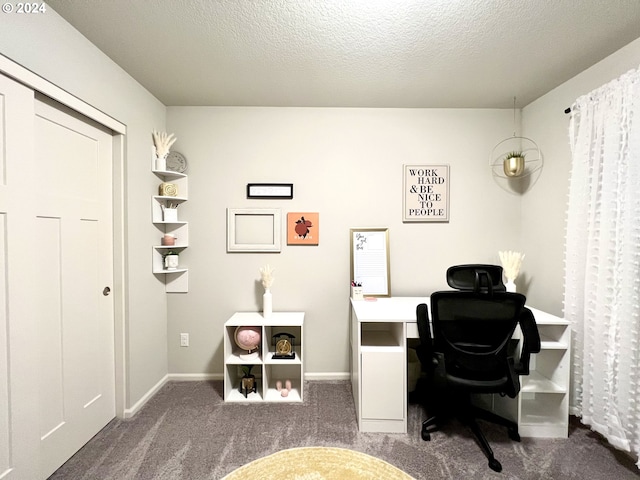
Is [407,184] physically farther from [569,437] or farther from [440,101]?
[569,437]

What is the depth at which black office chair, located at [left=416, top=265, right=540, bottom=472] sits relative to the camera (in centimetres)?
171

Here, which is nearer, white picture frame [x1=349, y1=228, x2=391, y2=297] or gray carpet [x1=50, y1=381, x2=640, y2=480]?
gray carpet [x1=50, y1=381, x2=640, y2=480]

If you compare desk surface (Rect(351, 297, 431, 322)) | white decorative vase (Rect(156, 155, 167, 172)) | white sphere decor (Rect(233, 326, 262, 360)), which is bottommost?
white sphere decor (Rect(233, 326, 262, 360))

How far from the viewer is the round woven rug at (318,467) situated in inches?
64.7

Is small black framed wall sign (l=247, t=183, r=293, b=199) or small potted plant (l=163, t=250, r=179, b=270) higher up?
small black framed wall sign (l=247, t=183, r=293, b=199)

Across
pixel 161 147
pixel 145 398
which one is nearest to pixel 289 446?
pixel 145 398

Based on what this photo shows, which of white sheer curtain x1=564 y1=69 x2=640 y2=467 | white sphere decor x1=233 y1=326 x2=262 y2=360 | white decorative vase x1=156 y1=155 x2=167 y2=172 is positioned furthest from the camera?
white decorative vase x1=156 y1=155 x2=167 y2=172

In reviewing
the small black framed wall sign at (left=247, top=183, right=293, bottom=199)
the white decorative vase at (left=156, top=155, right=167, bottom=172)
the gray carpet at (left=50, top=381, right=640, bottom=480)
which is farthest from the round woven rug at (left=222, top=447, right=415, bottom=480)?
the white decorative vase at (left=156, top=155, right=167, bottom=172)

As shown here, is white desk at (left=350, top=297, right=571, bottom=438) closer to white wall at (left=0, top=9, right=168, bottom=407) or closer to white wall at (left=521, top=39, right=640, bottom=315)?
white wall at (left=521, top=39, right=640, bottom=315)

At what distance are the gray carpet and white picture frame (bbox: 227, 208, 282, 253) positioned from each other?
132 centimetres

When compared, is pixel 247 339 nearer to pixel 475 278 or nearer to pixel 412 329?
pixel 412 329

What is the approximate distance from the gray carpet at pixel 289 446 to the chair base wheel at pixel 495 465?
0.08 ft

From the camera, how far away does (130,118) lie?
222cm

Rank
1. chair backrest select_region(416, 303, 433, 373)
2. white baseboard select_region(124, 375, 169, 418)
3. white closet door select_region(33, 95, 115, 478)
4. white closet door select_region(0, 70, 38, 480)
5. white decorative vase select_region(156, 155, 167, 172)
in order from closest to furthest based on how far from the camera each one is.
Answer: white closet door select_region(0, 70, 38, 480) < white closet door select_region(33, 95, 115, 478) < chair backrest select_region(416, 303, 433, 373) < white baseboard select_region(124, 375, 169, 418) < white decorative vase select_region(156, 155, 167, 172)
